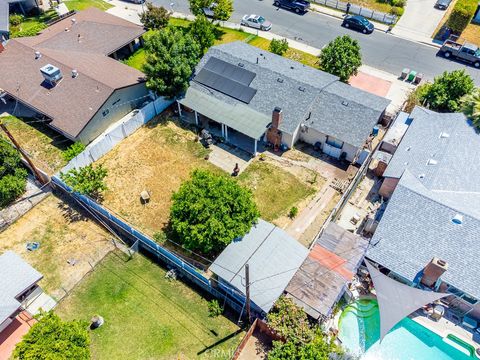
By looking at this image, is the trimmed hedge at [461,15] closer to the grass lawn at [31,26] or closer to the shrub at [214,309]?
the shrub at [214,309]

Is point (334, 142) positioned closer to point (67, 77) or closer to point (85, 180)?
point (85, 180)

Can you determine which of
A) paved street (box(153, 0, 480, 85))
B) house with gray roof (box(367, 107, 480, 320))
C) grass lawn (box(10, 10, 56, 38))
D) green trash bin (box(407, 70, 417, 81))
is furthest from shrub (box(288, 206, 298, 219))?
grass lawn (box(10, 10, 56, 38))

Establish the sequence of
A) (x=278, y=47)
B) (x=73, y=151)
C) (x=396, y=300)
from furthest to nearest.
→ (x=278, y=47) < (x=73, y=151) < (x=396, y=300)

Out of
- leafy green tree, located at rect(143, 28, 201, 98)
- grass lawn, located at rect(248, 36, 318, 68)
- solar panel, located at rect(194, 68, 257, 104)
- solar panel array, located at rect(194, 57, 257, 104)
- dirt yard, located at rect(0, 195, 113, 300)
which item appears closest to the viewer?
dirt yard, located at rect(0, 195, 113, 300)

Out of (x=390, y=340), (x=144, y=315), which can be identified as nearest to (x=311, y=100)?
(x=390, y=340)

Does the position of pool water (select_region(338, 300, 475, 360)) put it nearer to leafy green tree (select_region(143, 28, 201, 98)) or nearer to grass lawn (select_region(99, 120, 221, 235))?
grass lawn (select_region(99, 120, 221, 235))

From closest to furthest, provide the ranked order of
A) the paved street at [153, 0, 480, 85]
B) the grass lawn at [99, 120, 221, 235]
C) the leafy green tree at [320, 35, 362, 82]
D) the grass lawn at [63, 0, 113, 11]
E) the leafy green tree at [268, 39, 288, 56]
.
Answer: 1. the grass lawn at [99, 120, 221, 235]
2. the leafy green tree at [320, 35, 362, 82]
3. the leafy green tree at [268, 39, 288, 56]
4. the paved street at [153, 0, 480, 85]
5. the grass lawn at [63, 0, 113, 11]

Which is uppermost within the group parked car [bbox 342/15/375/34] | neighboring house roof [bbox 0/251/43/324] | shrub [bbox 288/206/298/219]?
parked car [bbox 342/15/375/34]

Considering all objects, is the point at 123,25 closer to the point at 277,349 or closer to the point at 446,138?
the point at 446,138
